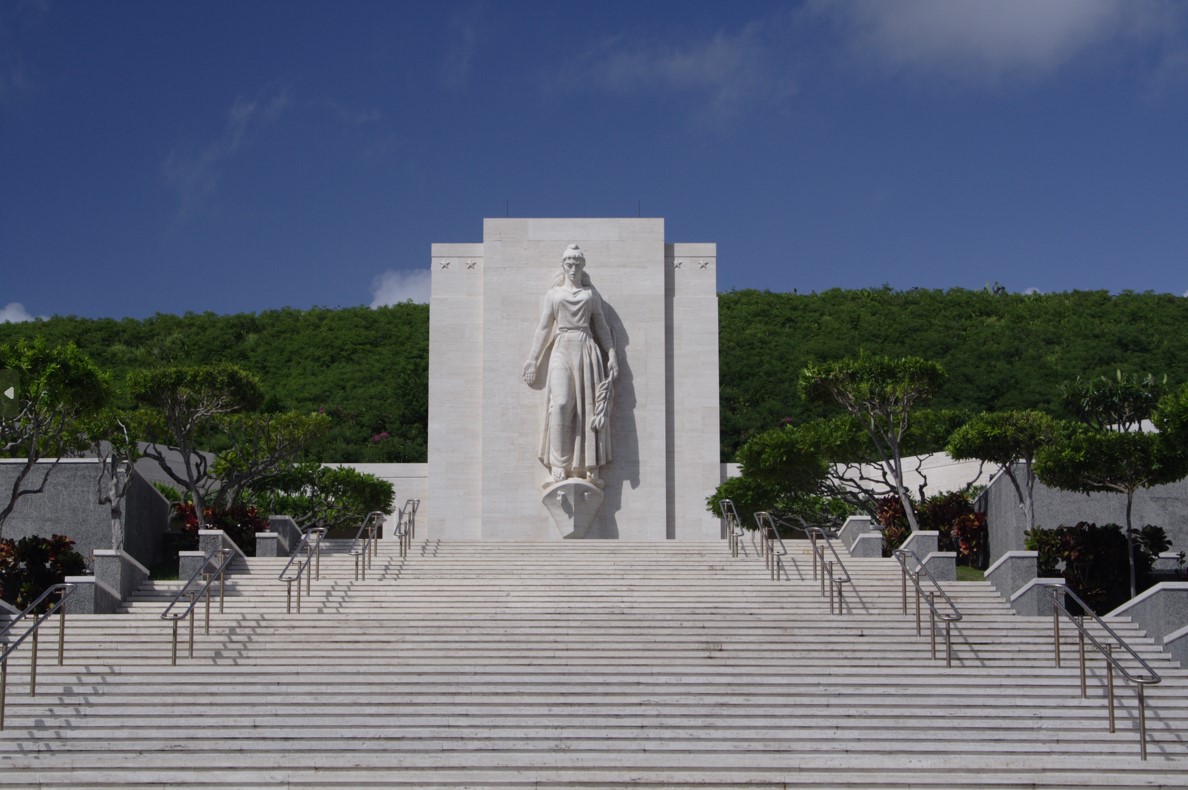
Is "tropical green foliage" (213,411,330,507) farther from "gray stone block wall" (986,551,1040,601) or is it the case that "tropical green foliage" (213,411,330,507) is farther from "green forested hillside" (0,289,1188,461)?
"green forested hillside" (0,289,1188,461)

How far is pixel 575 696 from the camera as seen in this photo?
14.3 metres

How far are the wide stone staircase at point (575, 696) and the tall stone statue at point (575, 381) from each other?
257 inches

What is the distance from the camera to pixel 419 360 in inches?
1964

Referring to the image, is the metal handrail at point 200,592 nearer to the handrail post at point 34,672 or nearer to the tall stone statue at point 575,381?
the handrail post at point 34,672

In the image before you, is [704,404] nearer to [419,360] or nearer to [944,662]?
[944,662]

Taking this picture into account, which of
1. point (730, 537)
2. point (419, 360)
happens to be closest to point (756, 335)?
point (419, 360)

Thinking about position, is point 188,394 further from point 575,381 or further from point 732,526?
point 732,526

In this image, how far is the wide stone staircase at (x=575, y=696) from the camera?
12.8 m

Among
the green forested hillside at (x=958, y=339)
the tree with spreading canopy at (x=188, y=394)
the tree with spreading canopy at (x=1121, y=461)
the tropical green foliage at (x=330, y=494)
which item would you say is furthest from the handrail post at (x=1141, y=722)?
the green forested hillside at (x=958, y=339)

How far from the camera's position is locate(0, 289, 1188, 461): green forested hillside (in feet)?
151

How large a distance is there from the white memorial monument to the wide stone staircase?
6.67 meters

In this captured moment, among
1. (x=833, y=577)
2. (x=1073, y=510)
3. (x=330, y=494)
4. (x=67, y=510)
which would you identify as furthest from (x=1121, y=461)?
(x=330, y=494)

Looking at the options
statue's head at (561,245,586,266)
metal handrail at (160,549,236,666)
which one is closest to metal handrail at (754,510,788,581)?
statue's head at (561,245,586,266)

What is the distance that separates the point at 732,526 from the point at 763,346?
30.6m
